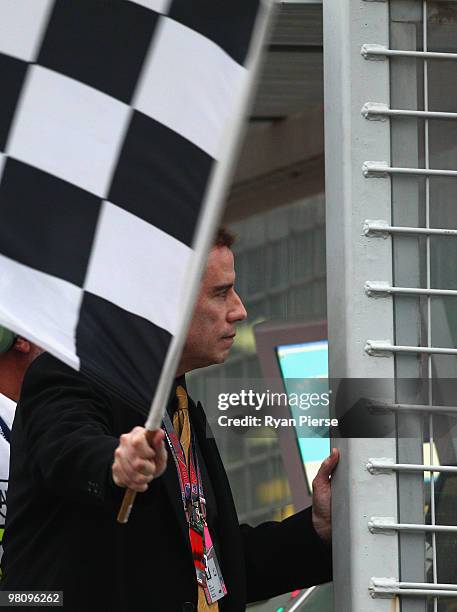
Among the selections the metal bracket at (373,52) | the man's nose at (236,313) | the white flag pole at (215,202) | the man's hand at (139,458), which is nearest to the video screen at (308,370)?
the man's nose at (236,313)

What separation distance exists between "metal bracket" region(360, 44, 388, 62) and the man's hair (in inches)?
24.9

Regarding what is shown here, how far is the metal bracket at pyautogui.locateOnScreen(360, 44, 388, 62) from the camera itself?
400 cm

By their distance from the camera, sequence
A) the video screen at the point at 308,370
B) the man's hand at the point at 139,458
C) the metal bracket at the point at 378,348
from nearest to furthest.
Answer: the man's hand at the point at 139,458
the metal bracket at the point at 378,348
the video screen at the point at 308,370

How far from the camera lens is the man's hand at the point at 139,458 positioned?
2953mm

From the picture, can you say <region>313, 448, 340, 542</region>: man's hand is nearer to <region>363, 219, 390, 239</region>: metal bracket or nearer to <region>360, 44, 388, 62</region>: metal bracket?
<region>363, 219, 390, 239</region>: metal bracket

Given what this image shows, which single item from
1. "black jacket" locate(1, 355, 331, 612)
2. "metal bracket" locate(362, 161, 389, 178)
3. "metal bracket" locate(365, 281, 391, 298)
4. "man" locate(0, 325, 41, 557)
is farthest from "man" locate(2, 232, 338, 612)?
"man" locate(0, 325, 41, 557)

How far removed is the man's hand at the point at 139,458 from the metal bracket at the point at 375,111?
1365 mm

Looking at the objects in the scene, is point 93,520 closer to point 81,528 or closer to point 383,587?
point 81,528

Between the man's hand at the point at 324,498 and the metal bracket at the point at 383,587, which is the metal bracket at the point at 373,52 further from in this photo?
the metal bracket at the point at 383,587

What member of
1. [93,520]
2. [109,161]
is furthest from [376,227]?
[93,520]

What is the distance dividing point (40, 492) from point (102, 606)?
0.32 meters

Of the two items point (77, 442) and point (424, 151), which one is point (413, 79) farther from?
point (77, 442)

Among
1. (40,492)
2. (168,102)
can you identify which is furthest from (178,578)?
(168,102)

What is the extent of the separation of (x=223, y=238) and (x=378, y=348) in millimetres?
568
